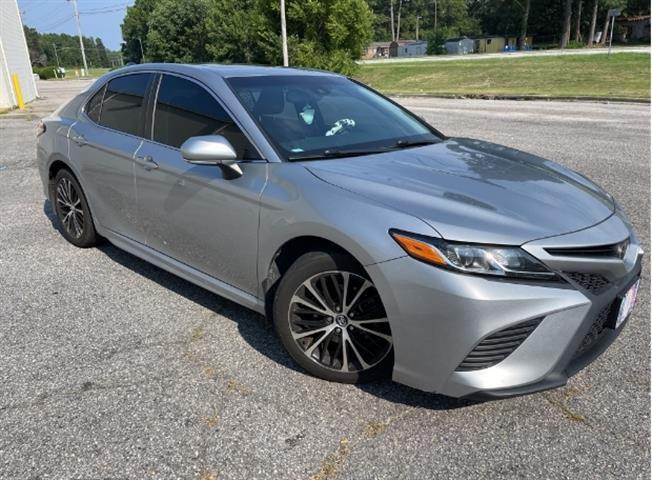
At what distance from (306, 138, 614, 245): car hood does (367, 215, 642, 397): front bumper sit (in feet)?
0.45

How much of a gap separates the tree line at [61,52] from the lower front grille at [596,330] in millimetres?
116811

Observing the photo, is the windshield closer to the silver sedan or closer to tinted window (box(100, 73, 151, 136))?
the silver sedan

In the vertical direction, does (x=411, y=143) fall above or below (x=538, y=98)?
above

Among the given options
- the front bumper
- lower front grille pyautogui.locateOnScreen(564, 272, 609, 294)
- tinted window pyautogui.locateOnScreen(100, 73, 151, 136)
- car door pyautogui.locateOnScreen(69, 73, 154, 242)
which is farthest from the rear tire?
lower front grille pyautogui.locateOnScreen(564, 272, 609, 294)

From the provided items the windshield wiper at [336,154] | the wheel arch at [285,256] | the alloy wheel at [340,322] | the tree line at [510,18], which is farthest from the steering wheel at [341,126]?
the tree line at [510,18]

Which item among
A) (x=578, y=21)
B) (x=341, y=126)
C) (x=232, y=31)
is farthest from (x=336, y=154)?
(x=578, y=21)

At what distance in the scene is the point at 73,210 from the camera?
15.4 ft

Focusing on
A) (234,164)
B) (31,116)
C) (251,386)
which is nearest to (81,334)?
(251,386)

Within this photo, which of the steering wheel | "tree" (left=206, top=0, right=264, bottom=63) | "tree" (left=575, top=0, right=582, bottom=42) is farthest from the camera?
"tree" (left=575, top=0, right=582, bottom=42)

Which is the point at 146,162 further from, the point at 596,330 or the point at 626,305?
the point at 626,305

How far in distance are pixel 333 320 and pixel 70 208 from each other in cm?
308

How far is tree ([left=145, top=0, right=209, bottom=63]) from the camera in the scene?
47.0 metres

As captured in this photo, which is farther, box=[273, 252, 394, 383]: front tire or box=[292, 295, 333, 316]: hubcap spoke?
box=[292, 295, 333, 316]: hubcap spoke

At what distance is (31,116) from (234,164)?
1730 cm
